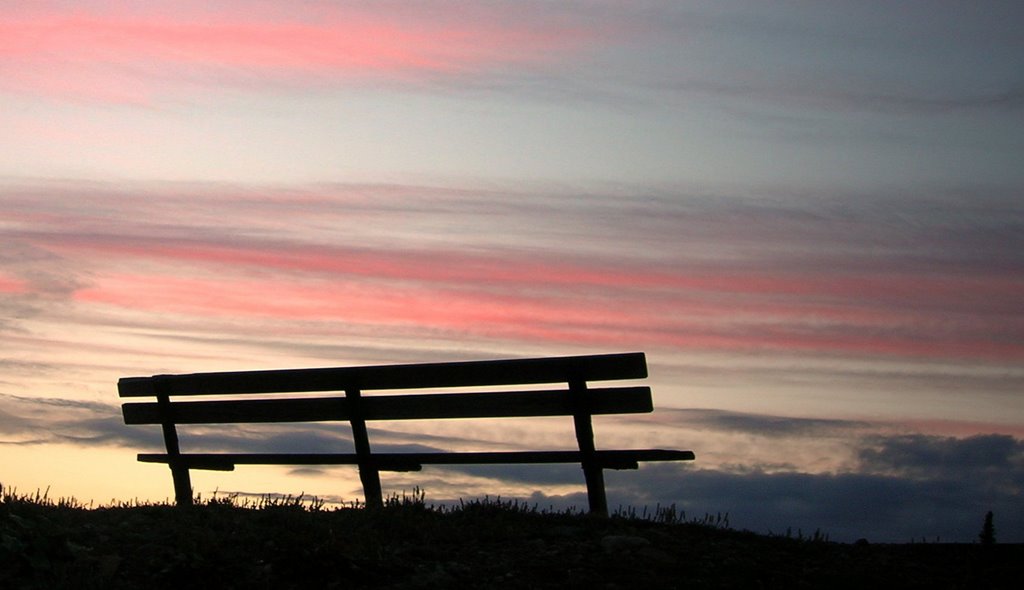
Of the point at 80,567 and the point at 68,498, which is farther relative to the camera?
the point at 68,498

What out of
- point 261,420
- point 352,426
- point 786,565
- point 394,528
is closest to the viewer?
point 786,565

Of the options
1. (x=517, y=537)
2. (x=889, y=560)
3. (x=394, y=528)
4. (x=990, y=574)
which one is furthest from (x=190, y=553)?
(x=990, y=574)

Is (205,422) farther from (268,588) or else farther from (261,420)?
(268,588)

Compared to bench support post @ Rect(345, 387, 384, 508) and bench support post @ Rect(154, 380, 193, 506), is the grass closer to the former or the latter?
bench support post @ Rect(345, 387, 384, 508)

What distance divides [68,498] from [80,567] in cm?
310

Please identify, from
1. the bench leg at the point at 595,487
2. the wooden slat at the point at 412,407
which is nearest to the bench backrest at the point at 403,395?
the wooden slat at the point at 412,407

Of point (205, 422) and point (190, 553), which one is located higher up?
point (205, 422)

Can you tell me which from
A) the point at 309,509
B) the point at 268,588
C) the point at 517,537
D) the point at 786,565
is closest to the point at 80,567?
the point at 268,588

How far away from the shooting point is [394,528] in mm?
11000

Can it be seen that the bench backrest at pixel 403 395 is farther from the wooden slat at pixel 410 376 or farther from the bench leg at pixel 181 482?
the bench leg at pixel 181 482

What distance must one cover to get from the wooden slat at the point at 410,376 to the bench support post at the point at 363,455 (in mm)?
246

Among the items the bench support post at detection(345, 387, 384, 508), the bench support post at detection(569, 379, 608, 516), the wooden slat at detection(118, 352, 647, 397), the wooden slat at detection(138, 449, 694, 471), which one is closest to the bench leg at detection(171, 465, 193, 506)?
the wooden slat at detection(138, 449, 694, 471)

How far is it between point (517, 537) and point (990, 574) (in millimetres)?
4251

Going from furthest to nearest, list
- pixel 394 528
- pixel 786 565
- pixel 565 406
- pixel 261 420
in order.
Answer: pixel 261 420
pixel 565 406
pixel 394 528
pixel 786 565
